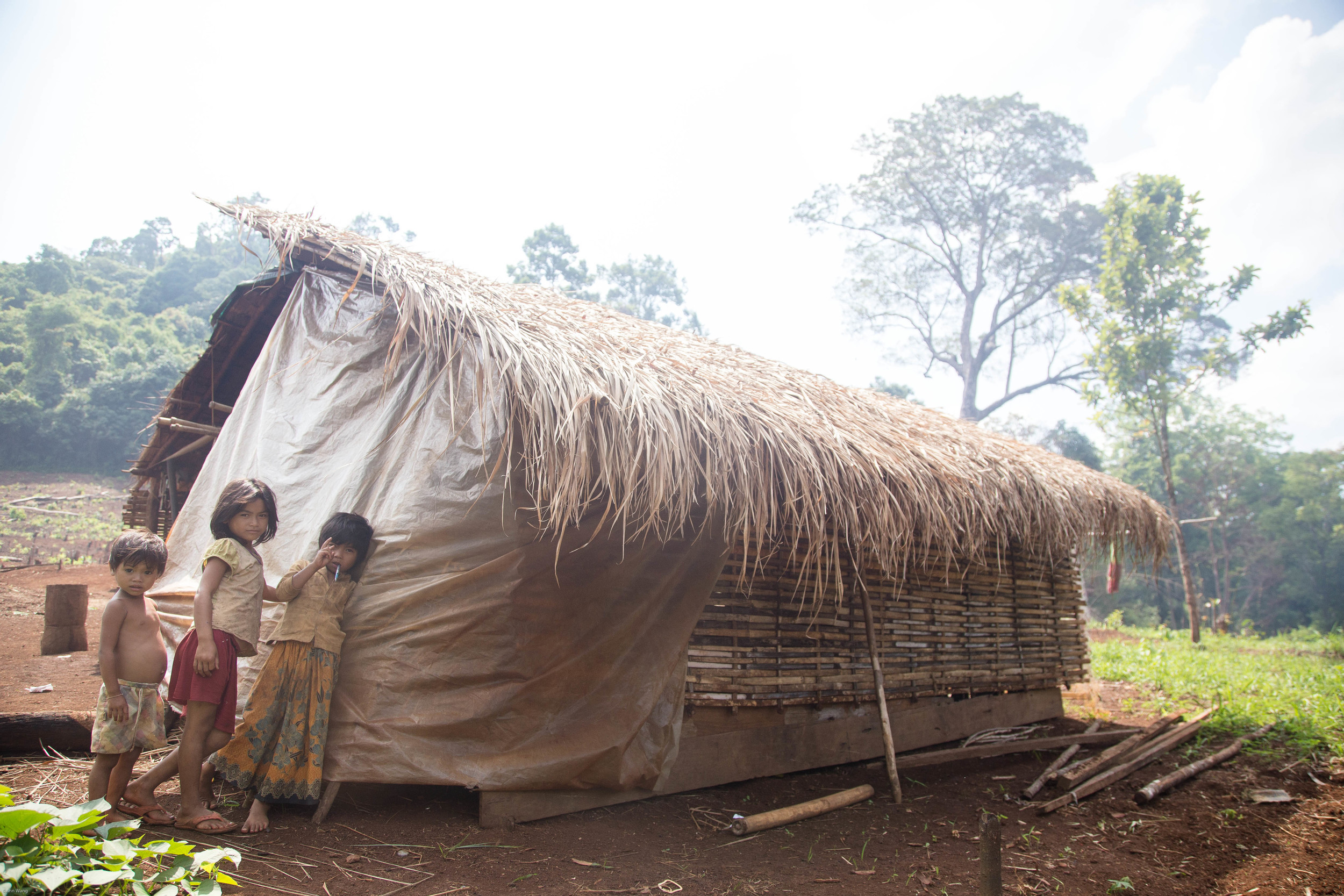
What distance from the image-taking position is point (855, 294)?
24594mm

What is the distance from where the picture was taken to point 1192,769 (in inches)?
183

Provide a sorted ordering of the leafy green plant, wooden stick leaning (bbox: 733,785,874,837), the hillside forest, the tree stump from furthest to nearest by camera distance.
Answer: the hillside forest
the tree stump
wooden stick leaning (bbox: 733,785,874,837)
the leafy green plant

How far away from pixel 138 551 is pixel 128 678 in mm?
467

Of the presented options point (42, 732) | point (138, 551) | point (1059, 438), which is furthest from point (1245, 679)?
point (1059, 438)

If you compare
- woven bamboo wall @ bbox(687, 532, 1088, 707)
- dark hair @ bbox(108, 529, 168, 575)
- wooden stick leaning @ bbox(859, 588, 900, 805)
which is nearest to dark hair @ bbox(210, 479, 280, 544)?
dark hair @ bbox(108, 529, 168, 575)

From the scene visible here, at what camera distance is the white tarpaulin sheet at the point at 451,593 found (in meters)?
2.87

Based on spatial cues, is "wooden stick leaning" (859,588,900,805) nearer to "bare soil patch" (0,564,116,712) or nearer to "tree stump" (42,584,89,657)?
"bare soil patch" (0,564,116,712)

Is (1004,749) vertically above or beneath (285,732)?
beneath

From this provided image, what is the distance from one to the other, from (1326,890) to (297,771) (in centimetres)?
442

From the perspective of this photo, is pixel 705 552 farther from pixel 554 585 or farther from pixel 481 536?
pixel 481 536

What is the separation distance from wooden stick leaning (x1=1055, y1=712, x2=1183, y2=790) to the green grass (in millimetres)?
458

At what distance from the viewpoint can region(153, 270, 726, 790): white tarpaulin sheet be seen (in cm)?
287

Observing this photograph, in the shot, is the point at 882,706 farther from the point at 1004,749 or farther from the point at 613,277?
the point at 613,277

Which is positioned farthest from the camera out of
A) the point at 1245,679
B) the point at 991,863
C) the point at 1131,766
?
the point at 1245,679
